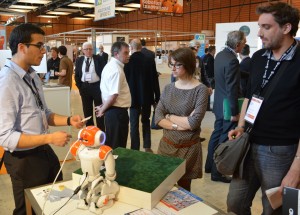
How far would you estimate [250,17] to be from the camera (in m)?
14.0

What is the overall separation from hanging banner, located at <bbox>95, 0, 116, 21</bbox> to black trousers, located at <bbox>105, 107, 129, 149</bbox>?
3.73 meters

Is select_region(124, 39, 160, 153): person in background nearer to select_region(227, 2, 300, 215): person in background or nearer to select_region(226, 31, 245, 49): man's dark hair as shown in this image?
select_region(226, 31, 245, 49): man's dark hair

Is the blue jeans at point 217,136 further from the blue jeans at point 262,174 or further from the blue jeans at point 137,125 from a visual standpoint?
the blue jeans at point 262,174

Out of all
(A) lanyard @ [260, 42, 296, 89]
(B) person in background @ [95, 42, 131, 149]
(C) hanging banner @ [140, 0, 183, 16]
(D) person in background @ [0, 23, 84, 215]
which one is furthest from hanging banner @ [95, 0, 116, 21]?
(A) lanyard @ [260, 42, 296, 89]

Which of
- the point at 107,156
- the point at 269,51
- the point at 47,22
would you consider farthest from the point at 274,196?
the point at 47,22

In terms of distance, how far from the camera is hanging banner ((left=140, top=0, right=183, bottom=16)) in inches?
328

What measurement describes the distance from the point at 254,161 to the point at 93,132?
2.99 feet

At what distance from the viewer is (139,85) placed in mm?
3814

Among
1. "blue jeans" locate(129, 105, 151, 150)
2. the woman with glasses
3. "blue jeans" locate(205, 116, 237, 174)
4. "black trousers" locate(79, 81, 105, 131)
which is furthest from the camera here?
"black trousers" locate(79, 81, 105, 131)

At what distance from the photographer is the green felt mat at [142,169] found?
1.24 metres

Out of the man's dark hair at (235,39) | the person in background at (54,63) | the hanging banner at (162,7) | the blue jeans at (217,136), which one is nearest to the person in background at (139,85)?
the blue jeans at (217,136)

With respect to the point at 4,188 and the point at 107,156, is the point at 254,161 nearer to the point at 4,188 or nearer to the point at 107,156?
the point at 107,156

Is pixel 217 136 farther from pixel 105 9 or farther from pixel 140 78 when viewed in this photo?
pixel 105 9

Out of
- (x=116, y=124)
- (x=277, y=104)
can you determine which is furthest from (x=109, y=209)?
(x=116, y=124)
